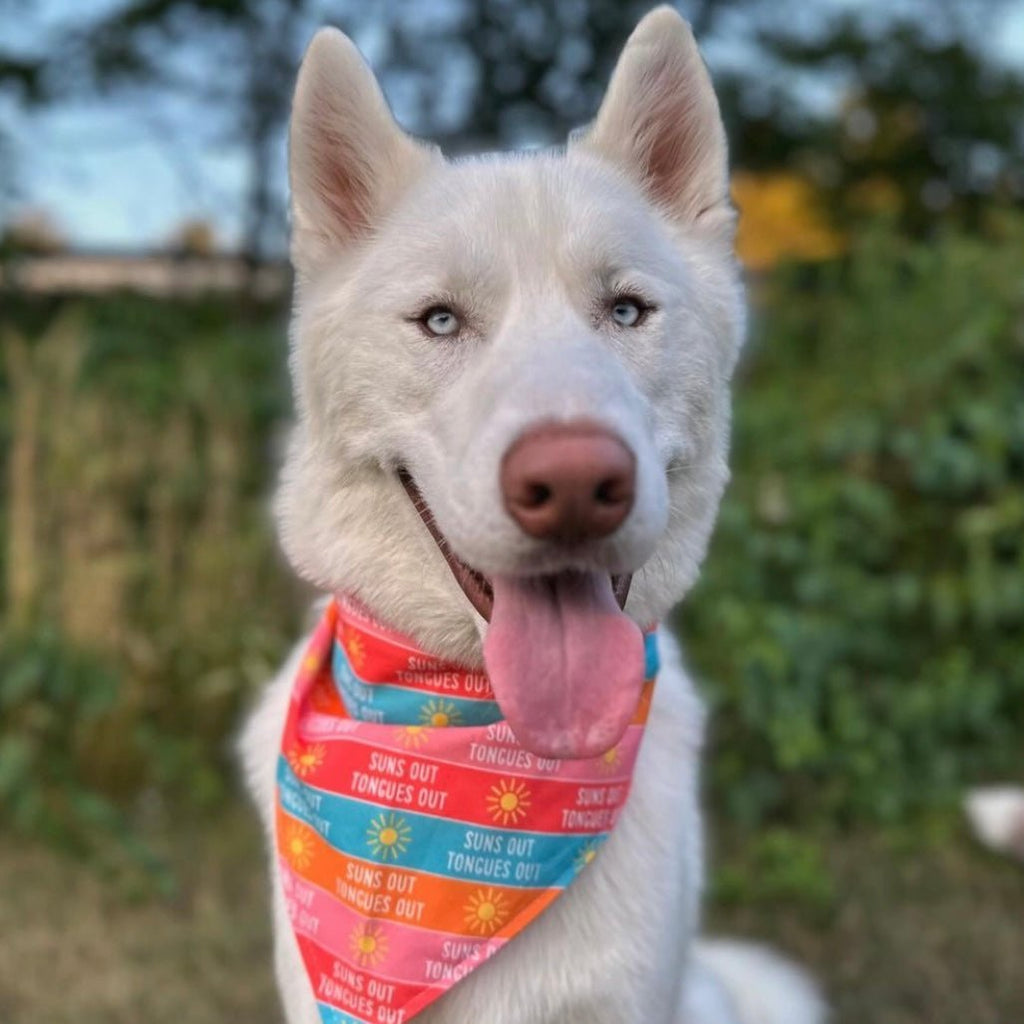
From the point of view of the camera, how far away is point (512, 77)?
10.2 m

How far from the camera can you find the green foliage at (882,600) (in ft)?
14.2

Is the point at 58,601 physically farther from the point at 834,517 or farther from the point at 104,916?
the point at 834,517

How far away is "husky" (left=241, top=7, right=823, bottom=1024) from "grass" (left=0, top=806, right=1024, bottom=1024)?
1.39m

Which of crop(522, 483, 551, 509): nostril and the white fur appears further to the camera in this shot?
the white fur

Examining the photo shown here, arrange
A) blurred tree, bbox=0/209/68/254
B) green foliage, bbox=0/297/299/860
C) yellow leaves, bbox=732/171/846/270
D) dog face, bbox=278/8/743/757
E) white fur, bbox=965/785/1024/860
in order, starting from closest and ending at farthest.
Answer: dog face, bbox=278/8/743/757 < white fur, bbox=965/785/1024/860 < green foliage, bbox=0/297/299/860 < blurred tree, bbox=0/209/68/254 < yellow leaves, bbox=732/171/846/270

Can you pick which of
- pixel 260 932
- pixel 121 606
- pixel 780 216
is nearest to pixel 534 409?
pixel 260 932

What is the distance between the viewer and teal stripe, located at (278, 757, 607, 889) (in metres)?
2.15

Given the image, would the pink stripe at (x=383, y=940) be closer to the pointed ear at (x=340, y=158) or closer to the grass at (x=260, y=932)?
the pointed ear at (x=340, y=158)

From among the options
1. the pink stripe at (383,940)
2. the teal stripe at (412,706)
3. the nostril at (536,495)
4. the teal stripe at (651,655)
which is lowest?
the pink stripe at (383,940)

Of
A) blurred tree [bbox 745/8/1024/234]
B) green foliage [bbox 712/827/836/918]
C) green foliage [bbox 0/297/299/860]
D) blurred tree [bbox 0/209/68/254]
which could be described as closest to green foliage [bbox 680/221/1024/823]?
green foliage [bbox 712/827/836/918]

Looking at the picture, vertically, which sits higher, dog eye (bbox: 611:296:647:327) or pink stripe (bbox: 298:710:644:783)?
dog eye (bbox: 611:296:647:327)

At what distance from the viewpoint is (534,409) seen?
1.68 meters

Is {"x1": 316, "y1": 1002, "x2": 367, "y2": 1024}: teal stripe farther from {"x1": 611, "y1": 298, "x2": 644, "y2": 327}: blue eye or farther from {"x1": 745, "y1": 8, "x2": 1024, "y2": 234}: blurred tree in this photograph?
{"x1": 745, "y1": 8, "x2": 1024, "y2": 234}: blurred tree

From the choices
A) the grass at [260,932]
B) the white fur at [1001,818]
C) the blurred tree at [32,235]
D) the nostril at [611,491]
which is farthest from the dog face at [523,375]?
the blurred tree at [32,235]
